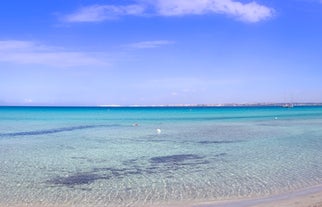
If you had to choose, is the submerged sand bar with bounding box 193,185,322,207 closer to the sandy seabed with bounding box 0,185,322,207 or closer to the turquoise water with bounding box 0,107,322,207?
the sandy seabed with bounding box 0,185,322,207

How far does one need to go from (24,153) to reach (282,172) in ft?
50.7

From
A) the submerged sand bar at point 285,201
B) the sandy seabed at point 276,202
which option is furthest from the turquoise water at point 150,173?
the submerged sand bar at point 285,201

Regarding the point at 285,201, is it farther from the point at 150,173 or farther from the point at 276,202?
the point at 150,173

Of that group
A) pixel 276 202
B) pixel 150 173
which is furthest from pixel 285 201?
pixel 150 173

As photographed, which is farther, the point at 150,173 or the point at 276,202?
the point at 150,173

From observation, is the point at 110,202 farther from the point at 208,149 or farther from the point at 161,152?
the point at 208,149

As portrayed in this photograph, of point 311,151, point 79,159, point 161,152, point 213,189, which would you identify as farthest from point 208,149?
point 213,189

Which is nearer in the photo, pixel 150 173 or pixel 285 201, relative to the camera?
pixel 285 201

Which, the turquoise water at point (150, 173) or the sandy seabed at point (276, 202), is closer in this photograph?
the sandy seabed at point (276, 202)

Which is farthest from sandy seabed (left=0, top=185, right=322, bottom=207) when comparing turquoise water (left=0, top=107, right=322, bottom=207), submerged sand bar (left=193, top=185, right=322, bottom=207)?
turquoise water (left=0, top=107, right=322, bottom=207)

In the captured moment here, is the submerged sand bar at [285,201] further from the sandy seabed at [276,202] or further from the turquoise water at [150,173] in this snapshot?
the turquoise water at [150,173]

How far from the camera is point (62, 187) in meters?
14.5

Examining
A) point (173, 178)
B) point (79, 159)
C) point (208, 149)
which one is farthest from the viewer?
point (208, 149)

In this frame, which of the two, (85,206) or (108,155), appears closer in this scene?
(85,206)
